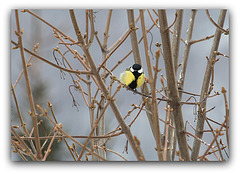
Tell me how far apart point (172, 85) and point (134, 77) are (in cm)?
22

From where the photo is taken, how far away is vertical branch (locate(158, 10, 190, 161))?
151cm

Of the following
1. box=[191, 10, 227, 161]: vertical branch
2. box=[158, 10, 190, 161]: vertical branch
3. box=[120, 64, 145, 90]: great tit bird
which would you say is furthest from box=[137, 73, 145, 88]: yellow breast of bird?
box=[191, 10, 227, 161]: vertical branch

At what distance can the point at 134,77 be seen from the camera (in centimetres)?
167

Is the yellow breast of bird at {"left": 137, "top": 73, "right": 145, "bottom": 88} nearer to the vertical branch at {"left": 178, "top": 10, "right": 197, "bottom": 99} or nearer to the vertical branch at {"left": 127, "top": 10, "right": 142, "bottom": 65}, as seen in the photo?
the vertical branch at {"left": 127, "top": 10, "right": 142, "bottom": 65}

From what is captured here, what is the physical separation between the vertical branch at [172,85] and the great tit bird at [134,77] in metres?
0.18

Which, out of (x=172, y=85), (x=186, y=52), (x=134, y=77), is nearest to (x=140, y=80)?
(x=134, y=77)

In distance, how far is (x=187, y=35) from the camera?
1.82 metres

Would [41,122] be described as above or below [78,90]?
below

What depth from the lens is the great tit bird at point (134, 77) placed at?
5.48ft

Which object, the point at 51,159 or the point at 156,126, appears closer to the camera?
the point at 156,126
